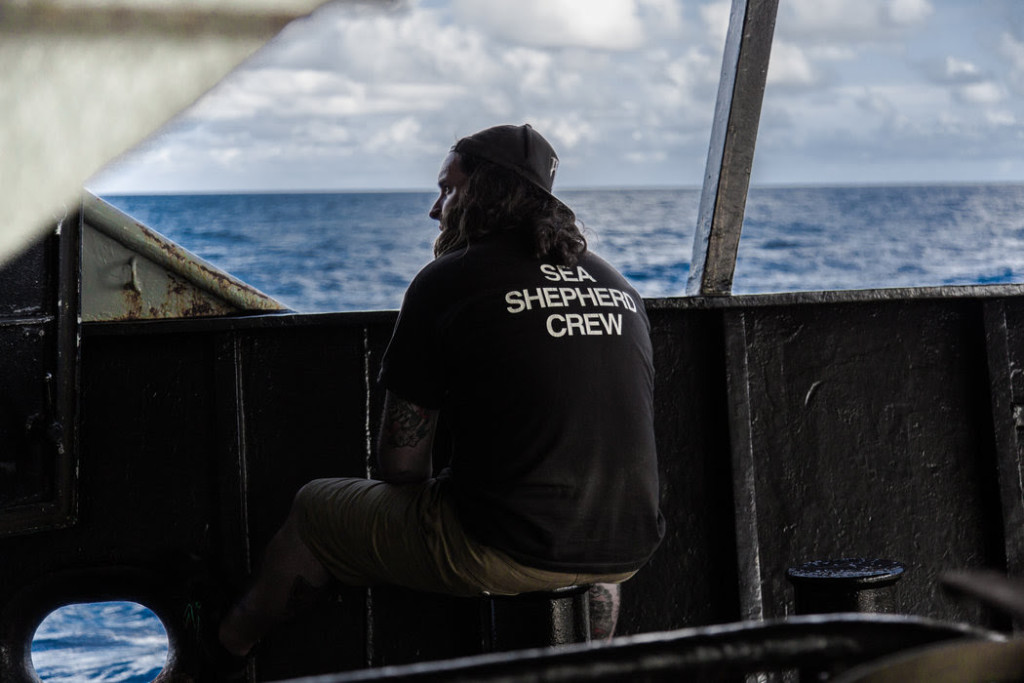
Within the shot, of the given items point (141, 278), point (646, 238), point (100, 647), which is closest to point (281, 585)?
point (141, 278)

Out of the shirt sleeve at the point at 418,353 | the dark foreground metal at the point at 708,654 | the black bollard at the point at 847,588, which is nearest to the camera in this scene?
the dark foreground metal at the point at 708,654

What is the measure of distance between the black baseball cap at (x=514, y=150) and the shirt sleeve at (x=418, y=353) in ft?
1.41

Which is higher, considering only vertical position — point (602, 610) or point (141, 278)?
point (141, 278)

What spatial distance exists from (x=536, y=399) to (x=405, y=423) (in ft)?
1.16

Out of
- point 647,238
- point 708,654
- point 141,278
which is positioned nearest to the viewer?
point 708,654

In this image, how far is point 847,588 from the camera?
2326 millimetres

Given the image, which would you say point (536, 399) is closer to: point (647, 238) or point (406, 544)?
point (406, 544)

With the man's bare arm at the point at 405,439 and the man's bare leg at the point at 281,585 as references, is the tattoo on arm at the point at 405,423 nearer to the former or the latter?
the man's bare arm at the point at 405,439

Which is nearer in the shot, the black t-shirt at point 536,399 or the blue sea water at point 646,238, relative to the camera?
the black t-shirt at point 536,399

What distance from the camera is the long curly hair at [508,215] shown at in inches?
92.3

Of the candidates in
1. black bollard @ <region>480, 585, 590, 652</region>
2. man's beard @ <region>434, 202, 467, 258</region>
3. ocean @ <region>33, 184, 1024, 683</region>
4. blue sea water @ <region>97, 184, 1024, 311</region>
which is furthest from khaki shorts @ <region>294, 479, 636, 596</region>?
Answer: blue sea water @ <region>97, 184, 1024, 311</region>

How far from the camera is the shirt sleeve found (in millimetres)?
2227

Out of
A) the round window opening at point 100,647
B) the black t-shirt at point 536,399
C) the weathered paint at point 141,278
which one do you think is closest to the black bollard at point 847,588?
the black t-shirt at point 536,399

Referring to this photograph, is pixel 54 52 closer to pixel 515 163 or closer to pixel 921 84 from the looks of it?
pixel 515 163
